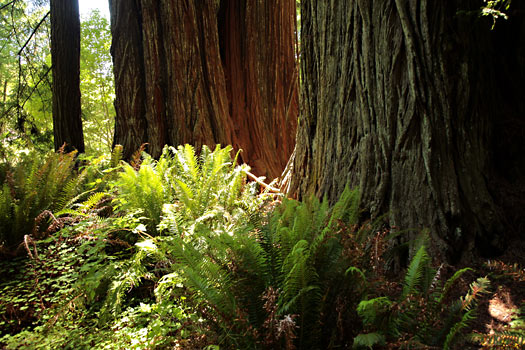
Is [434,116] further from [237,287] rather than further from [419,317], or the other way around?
[237,287]

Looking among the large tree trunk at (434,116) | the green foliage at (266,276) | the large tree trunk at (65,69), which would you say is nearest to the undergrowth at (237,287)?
the green foliage at (266,276)

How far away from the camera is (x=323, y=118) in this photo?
9.24 feet

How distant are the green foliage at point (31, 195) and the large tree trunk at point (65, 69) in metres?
2.38

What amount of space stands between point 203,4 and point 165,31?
719 millimetres

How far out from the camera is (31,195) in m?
3.14

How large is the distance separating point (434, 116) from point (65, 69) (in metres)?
5.87

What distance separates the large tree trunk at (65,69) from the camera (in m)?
5.82

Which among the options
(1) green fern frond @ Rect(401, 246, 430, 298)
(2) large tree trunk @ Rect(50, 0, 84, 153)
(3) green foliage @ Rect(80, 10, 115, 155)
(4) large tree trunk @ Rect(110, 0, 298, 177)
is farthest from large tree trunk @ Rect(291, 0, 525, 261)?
(3) green foliage @ Rect(80, 10, 115, 155)

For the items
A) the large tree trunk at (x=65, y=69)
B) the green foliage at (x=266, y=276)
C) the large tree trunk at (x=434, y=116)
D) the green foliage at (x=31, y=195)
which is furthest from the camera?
the large tree trunk at (x=65, y=69)

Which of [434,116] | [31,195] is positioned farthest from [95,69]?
[434,116]

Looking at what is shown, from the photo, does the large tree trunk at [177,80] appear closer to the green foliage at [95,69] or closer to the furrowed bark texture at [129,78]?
the furrowed bark texture at [129,78]

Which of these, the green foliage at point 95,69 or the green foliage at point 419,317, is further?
the green foliage at point 95,69

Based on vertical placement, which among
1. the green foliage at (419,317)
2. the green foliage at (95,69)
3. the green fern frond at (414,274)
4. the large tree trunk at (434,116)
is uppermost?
the green foliage at (95,69)

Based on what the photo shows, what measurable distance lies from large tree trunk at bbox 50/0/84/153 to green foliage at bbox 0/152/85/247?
7.79 ft
